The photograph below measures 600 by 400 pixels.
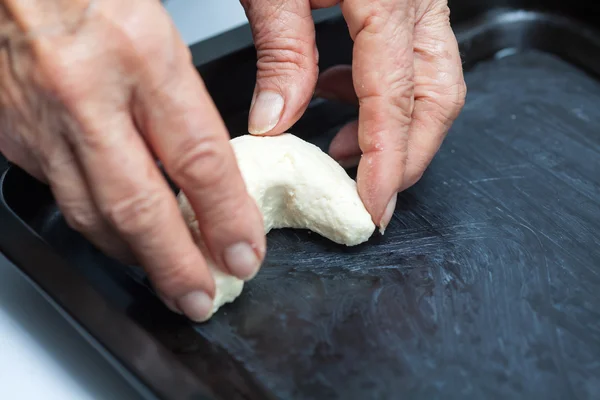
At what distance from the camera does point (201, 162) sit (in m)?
0.66

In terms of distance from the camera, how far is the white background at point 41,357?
0.78m

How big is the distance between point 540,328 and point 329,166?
35 cm

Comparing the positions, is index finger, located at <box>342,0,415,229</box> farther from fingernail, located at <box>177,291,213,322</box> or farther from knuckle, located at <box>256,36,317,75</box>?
fingernail, located at <box>177,291,213,322</box>

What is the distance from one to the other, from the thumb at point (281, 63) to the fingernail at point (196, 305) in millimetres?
270

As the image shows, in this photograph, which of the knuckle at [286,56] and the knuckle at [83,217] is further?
the knuckle at [286,56]

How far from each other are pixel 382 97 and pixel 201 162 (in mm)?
344

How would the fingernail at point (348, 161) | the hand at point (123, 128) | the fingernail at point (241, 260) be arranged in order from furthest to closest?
the fingernail at point (348, 161) → the fingernail at point (241, 260) → the hand at point (123, 128)

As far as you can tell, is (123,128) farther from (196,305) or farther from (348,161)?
(348,161)

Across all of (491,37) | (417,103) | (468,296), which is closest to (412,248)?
(468,296)

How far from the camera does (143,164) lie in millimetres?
653

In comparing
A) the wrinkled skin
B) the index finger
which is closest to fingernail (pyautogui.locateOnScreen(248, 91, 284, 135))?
the index finger

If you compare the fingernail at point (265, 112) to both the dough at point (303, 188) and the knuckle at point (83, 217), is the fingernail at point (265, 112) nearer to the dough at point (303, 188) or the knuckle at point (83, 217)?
the dough at point (303, 188)

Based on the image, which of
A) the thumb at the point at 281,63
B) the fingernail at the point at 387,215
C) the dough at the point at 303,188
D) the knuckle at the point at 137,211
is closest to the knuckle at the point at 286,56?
the thumb at the point at 281,63

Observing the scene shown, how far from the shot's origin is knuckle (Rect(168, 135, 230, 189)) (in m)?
0.66
